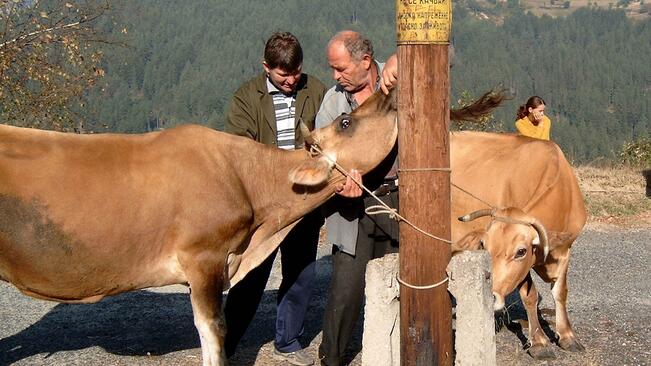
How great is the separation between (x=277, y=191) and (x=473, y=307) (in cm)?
181

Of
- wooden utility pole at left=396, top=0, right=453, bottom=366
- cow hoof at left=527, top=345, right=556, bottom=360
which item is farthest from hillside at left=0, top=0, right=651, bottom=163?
wooden utility pole at left=396, top=0, right=453, bottom=366

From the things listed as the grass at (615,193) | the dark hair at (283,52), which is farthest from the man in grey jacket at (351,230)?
the grass at (615,193)

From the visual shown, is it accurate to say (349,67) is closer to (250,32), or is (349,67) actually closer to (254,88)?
(254,88)

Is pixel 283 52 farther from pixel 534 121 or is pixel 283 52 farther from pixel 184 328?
pixel 534 121

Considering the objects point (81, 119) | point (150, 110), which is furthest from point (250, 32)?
point (81, 119)

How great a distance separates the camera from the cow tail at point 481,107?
559 centimetres

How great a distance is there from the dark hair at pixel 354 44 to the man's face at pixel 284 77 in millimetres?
581

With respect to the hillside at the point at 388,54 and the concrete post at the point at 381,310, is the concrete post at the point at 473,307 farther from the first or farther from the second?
the hillside at the point at 388,54

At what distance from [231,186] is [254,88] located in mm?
979

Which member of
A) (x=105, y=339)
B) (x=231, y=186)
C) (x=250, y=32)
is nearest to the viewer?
(x=231, y=186)

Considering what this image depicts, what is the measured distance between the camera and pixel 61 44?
14.5 metres

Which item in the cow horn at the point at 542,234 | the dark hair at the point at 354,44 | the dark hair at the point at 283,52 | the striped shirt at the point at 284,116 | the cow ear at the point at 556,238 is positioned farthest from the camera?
the cow ear at the point at 556,238

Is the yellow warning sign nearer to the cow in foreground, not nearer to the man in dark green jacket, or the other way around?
the cow in foreground

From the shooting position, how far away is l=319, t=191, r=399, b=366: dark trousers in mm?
5734
